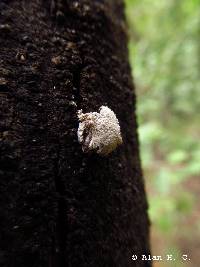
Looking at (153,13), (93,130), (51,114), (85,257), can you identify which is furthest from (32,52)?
(153,13)

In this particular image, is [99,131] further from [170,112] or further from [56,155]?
[170,112]

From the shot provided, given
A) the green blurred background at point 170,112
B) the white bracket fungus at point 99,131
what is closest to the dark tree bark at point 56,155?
the white bracket fungus at point 99,131

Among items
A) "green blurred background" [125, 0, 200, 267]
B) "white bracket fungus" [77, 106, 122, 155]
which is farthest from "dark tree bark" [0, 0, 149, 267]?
"green blurred background" [125, 0, 200, 267]

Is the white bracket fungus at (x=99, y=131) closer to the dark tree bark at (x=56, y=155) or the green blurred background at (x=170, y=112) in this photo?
the dark tree bark at (x=56, y=155)

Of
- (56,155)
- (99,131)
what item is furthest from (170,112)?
(56,155)

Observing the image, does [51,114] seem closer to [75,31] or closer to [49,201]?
[49,201]
